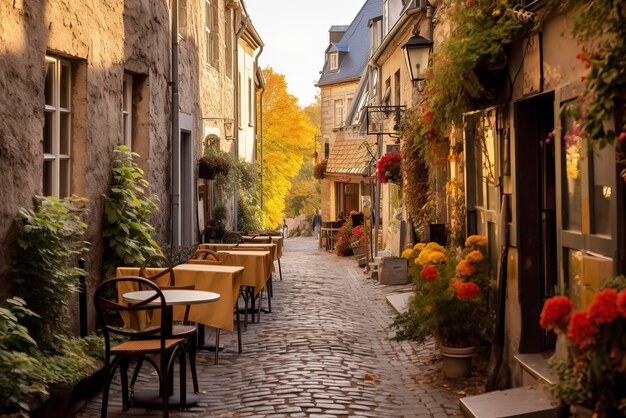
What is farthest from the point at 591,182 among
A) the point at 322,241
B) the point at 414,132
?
the point at 322,241

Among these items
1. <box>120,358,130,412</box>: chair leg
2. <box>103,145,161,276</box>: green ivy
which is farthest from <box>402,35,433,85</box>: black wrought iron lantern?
<box>120,358,130,412</box>: chair leg

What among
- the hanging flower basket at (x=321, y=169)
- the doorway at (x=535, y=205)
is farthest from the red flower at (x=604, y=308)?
the hanging flower basket at (x=321, y=169)

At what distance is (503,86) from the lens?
8.10 metres

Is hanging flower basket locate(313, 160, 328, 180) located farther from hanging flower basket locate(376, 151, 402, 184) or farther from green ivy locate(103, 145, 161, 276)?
green ivy locate(103, 145, 161, 276)

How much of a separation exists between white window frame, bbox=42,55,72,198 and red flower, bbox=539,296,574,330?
555cm

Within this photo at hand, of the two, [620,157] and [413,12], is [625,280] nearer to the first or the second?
[620,157]

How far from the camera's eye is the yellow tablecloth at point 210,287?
8.91 m

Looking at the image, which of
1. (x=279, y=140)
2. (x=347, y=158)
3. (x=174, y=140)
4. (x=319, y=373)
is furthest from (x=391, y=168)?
(x=279, y=140)

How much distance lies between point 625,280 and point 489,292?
421cm

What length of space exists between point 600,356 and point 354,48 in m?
42.1

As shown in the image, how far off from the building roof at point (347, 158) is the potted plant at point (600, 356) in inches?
1091

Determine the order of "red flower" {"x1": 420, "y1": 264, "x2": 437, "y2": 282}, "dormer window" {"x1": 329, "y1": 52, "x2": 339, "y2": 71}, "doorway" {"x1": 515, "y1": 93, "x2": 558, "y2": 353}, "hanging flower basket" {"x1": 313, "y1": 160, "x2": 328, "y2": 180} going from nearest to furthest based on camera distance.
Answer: "doorway" {"x1": 515, "y1": 93, "x2": 558, "y2": 353} < "red flower" {"x1": 420, "y1": 264, "x2": 437, "y2": 282} < "hanging flower basket" {"x1": 313, "y1": 160, "x2": 328, "y2": 180} < "dormer window" {"x1": 329, "y1": 52, "x2": 339, "y2": 71}

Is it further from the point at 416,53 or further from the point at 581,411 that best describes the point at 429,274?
the point at 416,53

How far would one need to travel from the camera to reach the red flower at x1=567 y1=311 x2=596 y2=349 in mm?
4219
